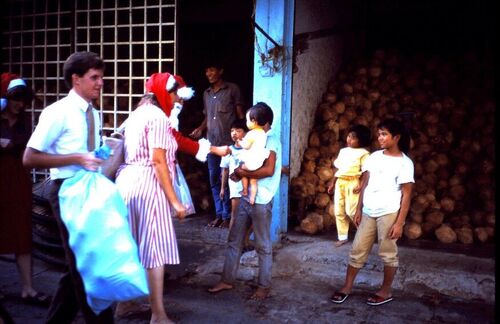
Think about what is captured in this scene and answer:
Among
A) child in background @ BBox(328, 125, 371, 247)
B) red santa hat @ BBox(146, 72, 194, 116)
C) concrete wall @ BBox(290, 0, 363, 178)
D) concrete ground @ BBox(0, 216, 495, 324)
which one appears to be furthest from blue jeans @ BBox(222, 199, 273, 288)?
concrete wall @ BBox(290, 0, 363, 178)

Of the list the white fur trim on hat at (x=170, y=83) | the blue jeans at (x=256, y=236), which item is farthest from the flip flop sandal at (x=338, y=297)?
the white fur trim on hat at (x=170, y=83)

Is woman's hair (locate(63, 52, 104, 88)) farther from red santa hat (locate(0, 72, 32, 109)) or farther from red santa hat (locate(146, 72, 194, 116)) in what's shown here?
red santa hat (locate(0, 72, 32, 109))

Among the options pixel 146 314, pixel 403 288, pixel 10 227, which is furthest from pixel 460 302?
pixel 10 227

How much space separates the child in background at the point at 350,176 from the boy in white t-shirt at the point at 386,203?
2.70ft

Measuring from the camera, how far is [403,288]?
493 centimetres

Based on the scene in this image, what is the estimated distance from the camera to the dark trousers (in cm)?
335

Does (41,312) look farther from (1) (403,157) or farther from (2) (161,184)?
(1) (403,157)

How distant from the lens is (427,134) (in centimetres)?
715

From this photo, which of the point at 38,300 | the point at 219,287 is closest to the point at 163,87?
the point at 219,287

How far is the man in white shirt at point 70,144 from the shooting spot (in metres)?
3.27

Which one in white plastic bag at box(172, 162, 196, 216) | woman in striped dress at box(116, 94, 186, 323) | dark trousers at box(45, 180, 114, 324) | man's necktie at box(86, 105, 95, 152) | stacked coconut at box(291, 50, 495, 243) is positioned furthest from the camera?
stacked coconut at box(291, 50, 495, 243)

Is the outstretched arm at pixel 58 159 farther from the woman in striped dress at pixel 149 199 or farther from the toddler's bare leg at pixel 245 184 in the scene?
the toddler's bare leg at pixel 245 184

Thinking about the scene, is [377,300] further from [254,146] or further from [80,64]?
[80,64]

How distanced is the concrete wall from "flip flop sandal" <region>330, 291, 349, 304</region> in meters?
1.99
